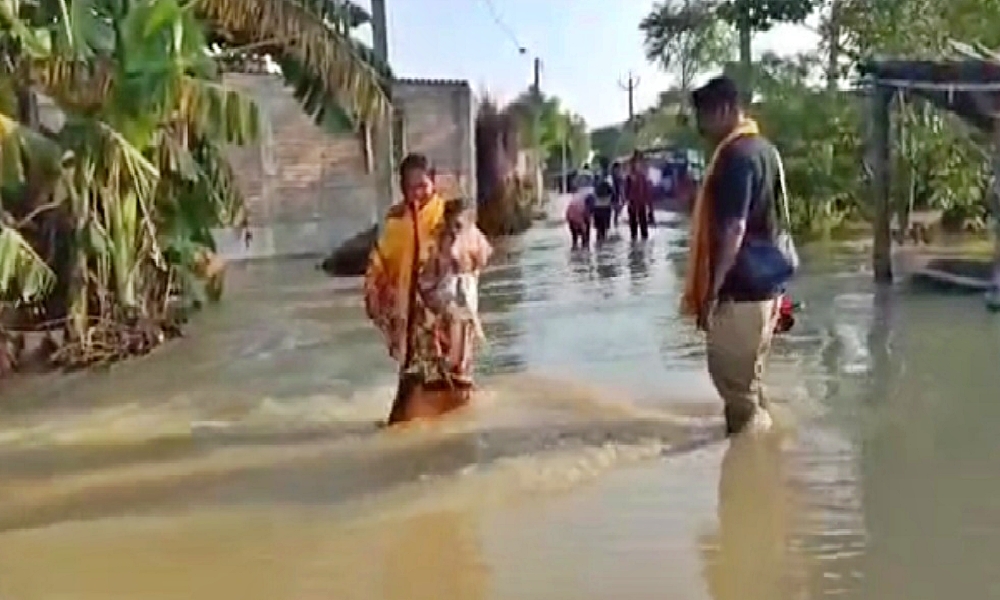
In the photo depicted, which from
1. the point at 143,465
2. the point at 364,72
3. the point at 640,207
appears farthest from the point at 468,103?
the point at 143,465

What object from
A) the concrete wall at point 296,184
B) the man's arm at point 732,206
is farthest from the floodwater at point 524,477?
the concrete wall at point 296,184

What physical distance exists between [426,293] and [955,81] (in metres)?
7.38

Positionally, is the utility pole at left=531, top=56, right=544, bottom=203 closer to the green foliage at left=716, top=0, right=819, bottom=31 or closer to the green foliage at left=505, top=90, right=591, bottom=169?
the green foliage at left=505, top=90, right=591, bottom=169

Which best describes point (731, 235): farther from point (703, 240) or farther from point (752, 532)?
point (752, 532)

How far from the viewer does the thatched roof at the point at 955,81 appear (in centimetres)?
1384

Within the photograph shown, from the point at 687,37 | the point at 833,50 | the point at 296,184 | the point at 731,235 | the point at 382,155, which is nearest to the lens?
the point at 731,235

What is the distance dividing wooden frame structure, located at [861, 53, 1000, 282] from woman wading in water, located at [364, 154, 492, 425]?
6.77 m

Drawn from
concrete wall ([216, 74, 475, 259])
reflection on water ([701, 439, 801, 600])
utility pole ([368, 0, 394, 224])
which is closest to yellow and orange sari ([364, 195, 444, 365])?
reflection on water ([701, 439, 801, 600])

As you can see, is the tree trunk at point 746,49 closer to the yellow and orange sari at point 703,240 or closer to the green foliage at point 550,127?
the green foliage at point 550,127

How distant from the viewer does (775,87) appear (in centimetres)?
2866

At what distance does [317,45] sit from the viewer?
39.0ft

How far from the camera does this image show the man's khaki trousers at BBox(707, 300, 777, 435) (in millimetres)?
7863

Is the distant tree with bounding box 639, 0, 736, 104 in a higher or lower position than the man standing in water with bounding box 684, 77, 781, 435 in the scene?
higher

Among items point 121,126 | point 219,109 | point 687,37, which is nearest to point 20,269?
point 121,126
